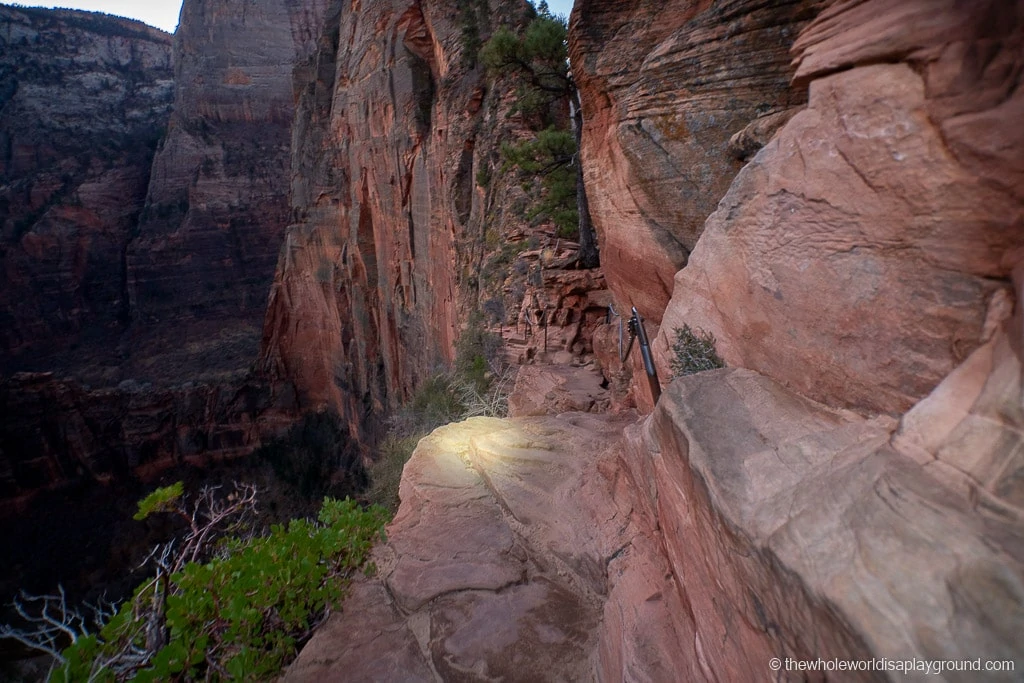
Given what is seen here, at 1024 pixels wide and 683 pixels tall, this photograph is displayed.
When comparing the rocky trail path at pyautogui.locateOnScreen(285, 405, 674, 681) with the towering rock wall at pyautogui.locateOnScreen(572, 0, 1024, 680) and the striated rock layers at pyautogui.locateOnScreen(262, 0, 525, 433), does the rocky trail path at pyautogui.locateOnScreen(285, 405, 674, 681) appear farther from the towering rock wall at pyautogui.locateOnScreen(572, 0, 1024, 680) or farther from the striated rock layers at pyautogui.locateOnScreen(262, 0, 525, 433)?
the striated rock layers at pyautogui.locateOnScreen(262, 0, 525, 433)

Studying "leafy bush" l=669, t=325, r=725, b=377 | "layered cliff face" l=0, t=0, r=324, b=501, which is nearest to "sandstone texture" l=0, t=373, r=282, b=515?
"layered cliff face" l=0, t=0, r=324, b=501

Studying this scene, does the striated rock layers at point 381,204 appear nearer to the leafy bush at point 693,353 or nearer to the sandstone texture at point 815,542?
the leafy bush at point 693,353

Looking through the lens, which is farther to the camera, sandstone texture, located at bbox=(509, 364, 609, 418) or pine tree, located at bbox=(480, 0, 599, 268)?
pine tree, located at bbox=(480, 0, 599, 268)

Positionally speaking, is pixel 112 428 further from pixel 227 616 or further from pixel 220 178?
pixel 227 616

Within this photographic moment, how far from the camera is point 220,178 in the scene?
3456 cm

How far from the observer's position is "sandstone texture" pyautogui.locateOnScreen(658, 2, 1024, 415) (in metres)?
1.67

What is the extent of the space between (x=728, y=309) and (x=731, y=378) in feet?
1.43

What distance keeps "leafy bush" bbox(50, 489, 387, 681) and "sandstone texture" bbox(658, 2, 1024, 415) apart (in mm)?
3415

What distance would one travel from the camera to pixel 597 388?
285 inches

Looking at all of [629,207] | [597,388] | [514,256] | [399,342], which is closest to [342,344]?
[399,342]

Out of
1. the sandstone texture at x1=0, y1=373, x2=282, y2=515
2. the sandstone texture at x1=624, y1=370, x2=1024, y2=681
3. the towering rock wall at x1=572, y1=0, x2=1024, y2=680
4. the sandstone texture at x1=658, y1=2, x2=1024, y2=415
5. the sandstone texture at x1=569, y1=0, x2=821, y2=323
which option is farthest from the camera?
the sandstone texture at x1=0, y1=373, x2=282, y2=515

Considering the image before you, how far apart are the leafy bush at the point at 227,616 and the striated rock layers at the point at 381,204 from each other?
8.88 meters

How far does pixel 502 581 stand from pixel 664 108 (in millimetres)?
4167

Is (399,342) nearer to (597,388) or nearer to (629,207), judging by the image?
(597,388)
